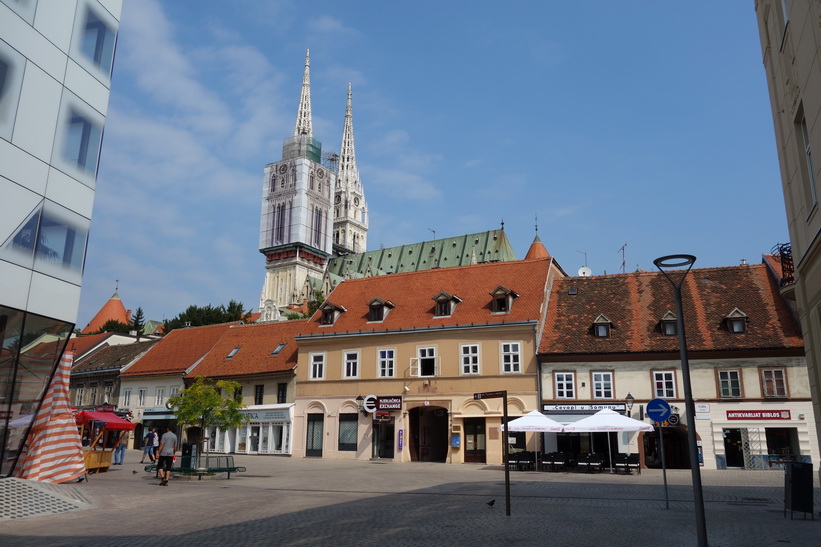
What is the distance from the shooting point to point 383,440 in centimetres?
4078

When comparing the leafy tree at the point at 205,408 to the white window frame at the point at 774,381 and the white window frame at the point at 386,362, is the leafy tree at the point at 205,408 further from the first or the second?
the white window frame at the point at 774,381

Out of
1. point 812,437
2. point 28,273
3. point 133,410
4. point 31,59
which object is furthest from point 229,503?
point 133,410

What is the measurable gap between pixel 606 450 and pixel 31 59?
30.3 metres

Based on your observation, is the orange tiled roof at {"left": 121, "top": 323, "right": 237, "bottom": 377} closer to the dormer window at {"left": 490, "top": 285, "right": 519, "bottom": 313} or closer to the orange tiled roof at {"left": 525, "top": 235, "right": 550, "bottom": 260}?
the dormer window at {"left": 490, "top": 285, "right": 519, "bottom": 313}

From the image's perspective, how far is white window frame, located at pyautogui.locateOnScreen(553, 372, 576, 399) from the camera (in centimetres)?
3625

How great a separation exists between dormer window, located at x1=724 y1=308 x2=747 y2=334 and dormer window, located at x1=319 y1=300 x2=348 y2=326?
22663mm

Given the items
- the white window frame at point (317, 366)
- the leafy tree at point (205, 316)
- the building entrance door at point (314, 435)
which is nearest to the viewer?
the building entrance door at point (314, 435)

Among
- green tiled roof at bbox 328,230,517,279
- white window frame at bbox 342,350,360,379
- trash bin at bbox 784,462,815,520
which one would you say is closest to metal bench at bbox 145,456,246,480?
white window frame at bbox 342,350,360,379

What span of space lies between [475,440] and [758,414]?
14.1 metres

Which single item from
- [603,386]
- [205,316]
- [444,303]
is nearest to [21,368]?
[444,303]

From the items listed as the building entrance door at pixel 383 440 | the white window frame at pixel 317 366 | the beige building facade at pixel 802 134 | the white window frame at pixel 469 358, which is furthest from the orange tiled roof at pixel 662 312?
the beige building facade at pixel 802 134

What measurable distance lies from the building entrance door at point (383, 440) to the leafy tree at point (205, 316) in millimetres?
47806

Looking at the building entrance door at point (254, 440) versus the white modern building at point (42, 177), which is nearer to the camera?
the white modern building at point (42, 177)

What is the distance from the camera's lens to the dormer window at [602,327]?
37125mm
